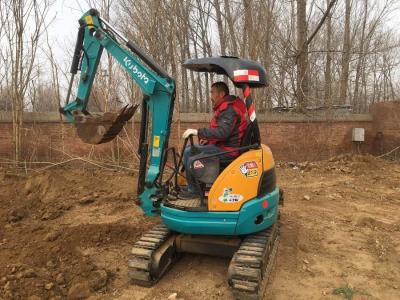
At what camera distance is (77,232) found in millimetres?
5328

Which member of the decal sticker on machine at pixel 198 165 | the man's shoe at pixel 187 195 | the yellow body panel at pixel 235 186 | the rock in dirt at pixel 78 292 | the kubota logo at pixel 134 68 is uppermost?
the kubota logo at pixel 134 68

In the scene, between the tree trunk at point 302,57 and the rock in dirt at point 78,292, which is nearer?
the rock in dirt at point 78,292

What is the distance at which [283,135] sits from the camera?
444 inches

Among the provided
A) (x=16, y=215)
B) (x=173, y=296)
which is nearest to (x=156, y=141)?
(x=173, y=296)

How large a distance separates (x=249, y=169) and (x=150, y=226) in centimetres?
226

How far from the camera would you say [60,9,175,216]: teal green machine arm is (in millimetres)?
4496

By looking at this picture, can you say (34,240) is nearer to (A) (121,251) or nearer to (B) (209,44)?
(A) (121,251)

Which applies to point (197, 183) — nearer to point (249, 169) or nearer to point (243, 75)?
point (249, 169)

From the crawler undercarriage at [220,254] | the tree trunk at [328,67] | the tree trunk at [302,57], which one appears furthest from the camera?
the tree trunk at [302,57]

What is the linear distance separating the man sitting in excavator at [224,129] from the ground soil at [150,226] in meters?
1.26

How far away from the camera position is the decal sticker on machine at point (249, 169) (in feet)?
13.1

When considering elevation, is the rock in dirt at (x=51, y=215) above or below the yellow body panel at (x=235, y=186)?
below

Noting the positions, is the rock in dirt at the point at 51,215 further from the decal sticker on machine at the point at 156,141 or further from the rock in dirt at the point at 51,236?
the decal sticker on machine at the point at 156,141

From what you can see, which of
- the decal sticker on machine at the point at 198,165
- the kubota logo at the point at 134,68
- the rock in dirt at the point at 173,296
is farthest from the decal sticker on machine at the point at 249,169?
the kubota logo at the point at 134,68
